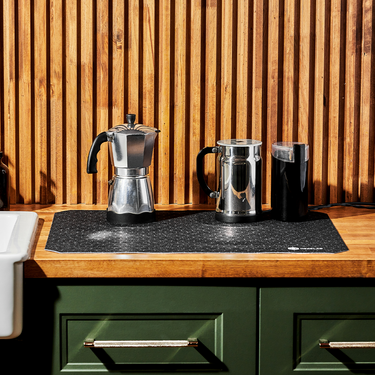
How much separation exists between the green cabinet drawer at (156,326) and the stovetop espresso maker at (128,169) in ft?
1.05

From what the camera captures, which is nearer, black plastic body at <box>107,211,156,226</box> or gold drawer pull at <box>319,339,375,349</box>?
gold drawer pull at <box>319,339,375,349</box>

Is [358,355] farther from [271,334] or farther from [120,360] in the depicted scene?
[120,360]

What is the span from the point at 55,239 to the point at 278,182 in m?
0.62

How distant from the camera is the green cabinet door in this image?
45.8 inches

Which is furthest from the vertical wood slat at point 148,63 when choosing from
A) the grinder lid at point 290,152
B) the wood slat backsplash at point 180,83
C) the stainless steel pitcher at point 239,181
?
the grinder lid at point 290,152

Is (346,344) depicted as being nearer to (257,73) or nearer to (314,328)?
(314,328)

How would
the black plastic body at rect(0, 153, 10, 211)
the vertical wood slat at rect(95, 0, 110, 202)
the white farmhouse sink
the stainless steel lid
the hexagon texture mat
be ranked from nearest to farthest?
1. the white farmhouse sink
2. the hexagon texture mat
3. the stainless steel lid
4. the black plastic body at rect(0, 153, 10, 211)
5. the vertical wood slat at rect(95, 0, 110, 202)

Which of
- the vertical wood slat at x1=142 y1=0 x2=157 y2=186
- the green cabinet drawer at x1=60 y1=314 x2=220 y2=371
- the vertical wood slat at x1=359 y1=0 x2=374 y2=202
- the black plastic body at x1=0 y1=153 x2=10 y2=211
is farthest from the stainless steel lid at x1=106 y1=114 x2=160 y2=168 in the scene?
the vertical wood slat at x1=359 y1=0 x2=374 y2=202

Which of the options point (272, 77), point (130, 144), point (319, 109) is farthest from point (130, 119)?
point (319, 109)

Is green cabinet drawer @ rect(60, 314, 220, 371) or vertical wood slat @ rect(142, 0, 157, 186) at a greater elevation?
vertical wood slat @ rect(142, 0, 157, 186)

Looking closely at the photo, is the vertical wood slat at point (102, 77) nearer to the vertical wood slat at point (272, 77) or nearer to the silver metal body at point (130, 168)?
the silver metal body at point (130, 168)

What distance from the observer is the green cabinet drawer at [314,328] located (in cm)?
117

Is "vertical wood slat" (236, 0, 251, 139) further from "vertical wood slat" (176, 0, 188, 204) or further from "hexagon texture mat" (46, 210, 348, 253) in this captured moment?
"hexagon texture mat" (46, 210, 348, 253)

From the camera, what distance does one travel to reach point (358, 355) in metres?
1.20
